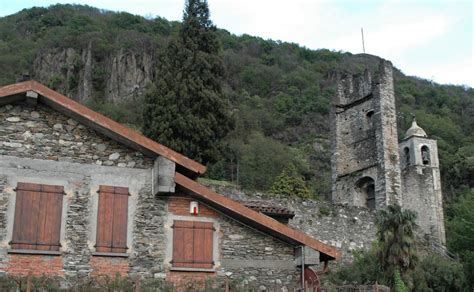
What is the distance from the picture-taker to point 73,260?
13.2m

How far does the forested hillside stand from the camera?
7294 cm

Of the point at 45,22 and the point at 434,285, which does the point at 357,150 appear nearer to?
the point at 434,285

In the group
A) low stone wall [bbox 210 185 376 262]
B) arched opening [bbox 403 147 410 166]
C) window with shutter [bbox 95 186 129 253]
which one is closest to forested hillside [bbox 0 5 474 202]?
arched opening [bbox 403 147 410 166]

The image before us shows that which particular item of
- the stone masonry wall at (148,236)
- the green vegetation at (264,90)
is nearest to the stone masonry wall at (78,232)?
the stone masonry wall at (148,236)

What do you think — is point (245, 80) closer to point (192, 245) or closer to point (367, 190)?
point (367, 190)

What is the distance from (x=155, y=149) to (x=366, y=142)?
2433 centimetres

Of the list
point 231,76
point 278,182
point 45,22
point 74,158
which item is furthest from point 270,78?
point 74,158

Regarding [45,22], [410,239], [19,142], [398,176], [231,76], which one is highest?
[45,22]

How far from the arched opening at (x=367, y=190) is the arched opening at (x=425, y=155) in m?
17.3

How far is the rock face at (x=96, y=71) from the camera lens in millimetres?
81500

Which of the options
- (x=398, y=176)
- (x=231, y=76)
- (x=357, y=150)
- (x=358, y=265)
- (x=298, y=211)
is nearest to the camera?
(x=358, y=265)

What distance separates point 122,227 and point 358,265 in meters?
13.4

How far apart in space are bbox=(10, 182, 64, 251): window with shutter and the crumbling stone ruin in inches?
915

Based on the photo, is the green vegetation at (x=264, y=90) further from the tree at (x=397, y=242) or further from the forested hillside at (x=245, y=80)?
the tree at (x=397, y=242)
